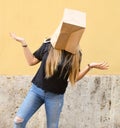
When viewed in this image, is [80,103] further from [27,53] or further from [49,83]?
[27,53]

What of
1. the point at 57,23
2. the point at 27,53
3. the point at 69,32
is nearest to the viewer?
the point at 69,32

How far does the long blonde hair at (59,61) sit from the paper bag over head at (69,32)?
64 millimetres

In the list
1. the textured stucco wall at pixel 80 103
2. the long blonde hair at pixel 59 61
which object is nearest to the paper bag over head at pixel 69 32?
the long blonde hair at pixel 59 61

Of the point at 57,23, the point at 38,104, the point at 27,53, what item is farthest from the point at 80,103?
the point at 27,53

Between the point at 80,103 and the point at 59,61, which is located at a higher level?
the point at 59,61

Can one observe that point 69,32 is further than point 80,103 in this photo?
No

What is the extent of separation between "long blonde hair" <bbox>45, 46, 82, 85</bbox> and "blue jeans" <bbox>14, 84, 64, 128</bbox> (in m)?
0.23

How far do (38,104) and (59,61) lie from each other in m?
0.54

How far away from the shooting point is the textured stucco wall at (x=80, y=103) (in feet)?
21.9

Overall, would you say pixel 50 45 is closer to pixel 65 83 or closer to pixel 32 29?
pixel 65 83

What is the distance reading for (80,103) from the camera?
6.71 m

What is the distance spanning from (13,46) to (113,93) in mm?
1575

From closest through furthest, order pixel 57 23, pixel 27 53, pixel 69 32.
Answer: pixel 69 32
pixel 27 53
pixel 57 23

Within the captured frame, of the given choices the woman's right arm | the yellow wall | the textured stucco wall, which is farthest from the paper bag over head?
the textured stucco wall
